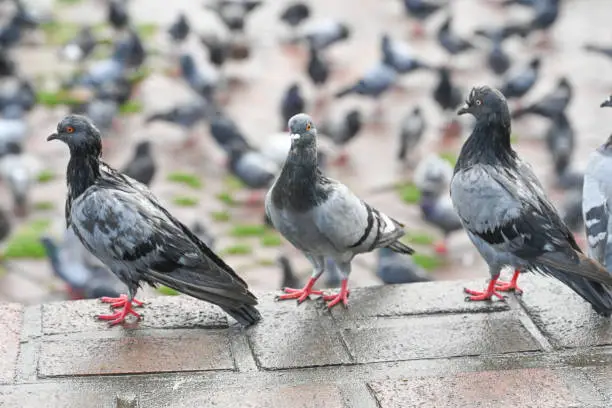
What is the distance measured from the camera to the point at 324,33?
38.4ft

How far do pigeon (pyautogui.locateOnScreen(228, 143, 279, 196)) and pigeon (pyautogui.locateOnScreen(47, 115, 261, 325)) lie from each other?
3.91 m

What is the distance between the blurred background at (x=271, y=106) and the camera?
26.7ft

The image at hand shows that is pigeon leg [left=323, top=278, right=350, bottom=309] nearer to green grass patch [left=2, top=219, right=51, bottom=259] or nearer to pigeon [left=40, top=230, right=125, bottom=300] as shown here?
pigeon [left=40, top=230, right=125, bottom=300]

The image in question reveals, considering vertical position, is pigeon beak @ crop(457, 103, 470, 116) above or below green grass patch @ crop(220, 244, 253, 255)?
above

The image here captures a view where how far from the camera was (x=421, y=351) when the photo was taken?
449cm

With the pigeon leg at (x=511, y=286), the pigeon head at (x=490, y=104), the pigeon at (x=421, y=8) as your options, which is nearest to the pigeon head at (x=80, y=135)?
the pigeon head at (x=490, y=104)

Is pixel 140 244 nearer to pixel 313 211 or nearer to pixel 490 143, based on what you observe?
pixel 313 211

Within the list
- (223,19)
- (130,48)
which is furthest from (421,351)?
(223,19)

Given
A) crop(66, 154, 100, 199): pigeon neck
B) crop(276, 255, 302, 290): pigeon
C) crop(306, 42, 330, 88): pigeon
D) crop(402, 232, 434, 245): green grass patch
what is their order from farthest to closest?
crop(306, 42, 330, 88): pigeon, crop(402, 232, 434, 245): green grass patch, crop(276, 255, 302, 290): pigeon, crop(66, 154, 100, 199): pigeon neck

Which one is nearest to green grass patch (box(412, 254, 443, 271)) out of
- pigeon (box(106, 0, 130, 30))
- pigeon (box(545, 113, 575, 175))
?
pigeon (box(545, 113, 575, 175))

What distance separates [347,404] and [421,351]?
53 centimetres

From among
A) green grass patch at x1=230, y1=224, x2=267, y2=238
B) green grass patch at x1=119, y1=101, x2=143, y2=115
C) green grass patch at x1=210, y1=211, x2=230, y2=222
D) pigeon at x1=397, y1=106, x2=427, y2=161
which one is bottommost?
green grass patch at x1=119, y1=101, x2=143, y2=115

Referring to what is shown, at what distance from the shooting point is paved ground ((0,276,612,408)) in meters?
4.13

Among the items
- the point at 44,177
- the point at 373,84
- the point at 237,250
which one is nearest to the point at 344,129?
the point at 373,84
